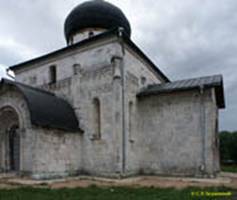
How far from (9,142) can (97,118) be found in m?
4.58

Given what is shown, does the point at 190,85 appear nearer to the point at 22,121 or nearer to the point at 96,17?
the point at 96,17

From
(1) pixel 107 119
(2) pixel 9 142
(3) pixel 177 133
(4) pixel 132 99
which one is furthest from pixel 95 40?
(2) pixel 9 142

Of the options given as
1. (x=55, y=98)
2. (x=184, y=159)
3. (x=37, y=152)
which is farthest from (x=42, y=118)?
(x=184, y=159)

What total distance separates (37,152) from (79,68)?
515 centimetres

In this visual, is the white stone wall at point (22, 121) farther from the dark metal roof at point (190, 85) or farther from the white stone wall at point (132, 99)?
the dark metal roof at point (190, 85)

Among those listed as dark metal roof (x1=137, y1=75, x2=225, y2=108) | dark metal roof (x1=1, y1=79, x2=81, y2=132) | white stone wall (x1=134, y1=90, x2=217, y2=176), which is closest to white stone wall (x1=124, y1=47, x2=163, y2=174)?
white stone wall (x1=134, y1=90, x2=217, y2=176)

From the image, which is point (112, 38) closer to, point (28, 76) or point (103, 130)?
point (103, 130)

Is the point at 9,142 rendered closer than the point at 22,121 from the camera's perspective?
No

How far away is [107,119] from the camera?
46.4 ft

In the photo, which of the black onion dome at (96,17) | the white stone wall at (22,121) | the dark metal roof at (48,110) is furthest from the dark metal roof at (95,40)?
the white stone wall at (22,121)

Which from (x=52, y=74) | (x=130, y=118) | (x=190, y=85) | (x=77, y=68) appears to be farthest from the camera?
(x=52, y=74)

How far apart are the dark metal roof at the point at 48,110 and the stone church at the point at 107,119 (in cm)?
5

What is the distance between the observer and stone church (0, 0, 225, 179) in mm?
13086

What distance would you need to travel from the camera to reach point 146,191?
903 centimetres
